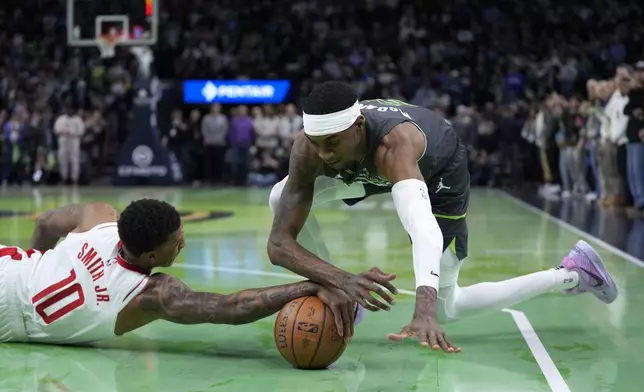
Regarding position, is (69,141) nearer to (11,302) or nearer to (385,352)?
(11,302)

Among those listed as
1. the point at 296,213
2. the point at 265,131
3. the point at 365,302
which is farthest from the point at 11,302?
the point at 265,131

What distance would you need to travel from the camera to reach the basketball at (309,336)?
5031 millimetres

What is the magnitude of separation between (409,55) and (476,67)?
6.03 ft

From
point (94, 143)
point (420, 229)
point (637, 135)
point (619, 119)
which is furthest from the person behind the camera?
point (94, 143)

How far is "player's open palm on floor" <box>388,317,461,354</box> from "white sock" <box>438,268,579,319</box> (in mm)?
1511

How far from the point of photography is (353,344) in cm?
583

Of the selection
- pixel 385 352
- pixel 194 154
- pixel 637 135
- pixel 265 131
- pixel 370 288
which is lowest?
pixel 194 154

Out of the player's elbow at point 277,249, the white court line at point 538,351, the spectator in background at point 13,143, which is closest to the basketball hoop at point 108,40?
the spectator in background at point 13,143

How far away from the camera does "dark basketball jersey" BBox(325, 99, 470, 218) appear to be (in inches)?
207

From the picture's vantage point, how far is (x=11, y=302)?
555 centimetres

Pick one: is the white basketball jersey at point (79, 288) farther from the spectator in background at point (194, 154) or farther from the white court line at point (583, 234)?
the spectator in background at point (194, 154)

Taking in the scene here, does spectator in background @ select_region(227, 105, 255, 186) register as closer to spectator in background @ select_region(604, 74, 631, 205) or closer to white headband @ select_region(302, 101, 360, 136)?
spectator in background @ select_region(604, 74, 631, 205)

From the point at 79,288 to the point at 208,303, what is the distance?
0.77m

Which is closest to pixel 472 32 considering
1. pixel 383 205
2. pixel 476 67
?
pixel 476 67
